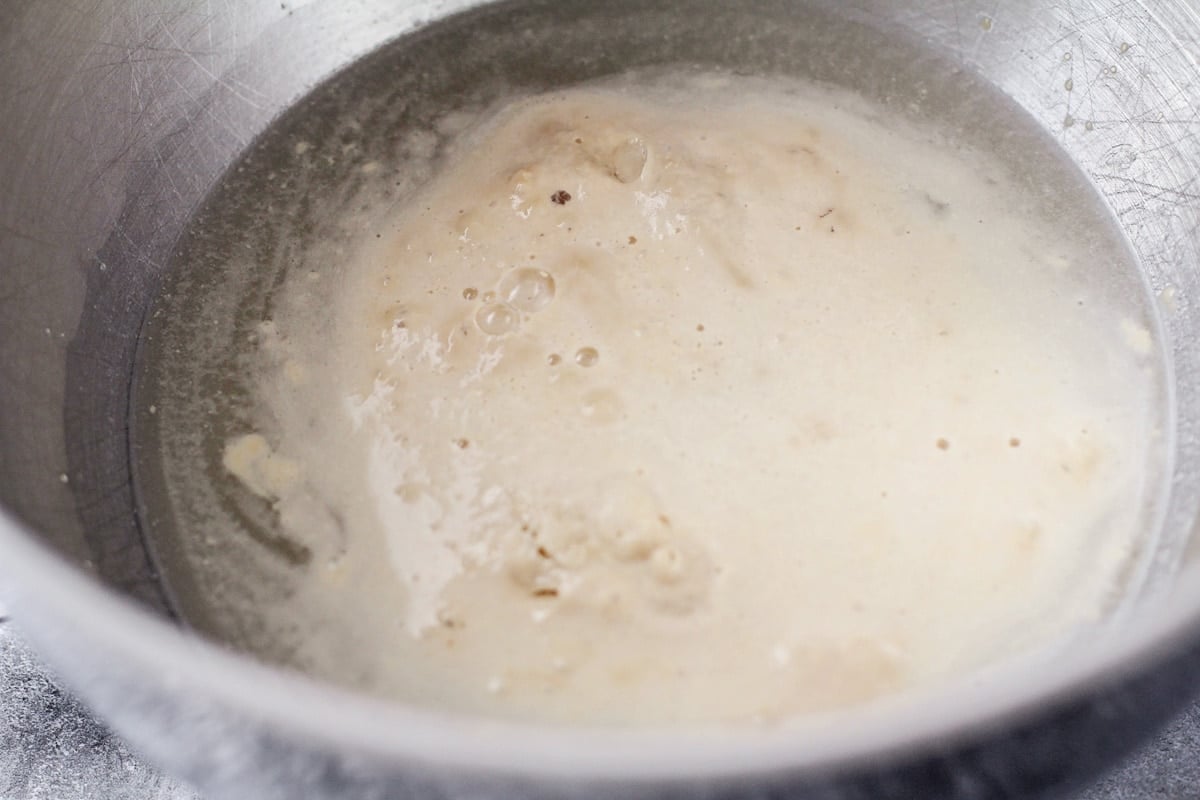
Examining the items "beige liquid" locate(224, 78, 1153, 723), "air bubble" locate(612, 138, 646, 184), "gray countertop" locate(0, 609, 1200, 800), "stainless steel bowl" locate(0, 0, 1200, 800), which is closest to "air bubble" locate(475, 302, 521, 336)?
"beige liquid" locate(224, 78, 1153, 723)

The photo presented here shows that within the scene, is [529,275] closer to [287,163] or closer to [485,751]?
[287,163]

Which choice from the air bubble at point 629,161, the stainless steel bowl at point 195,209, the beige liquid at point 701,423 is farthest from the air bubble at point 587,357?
the stainless steel bowl at point 195,209

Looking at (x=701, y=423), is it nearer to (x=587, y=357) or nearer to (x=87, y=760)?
(x=587, y=357)

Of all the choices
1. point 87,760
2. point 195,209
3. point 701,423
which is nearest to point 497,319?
point 701,423

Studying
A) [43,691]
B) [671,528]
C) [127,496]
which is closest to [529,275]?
[671,528]

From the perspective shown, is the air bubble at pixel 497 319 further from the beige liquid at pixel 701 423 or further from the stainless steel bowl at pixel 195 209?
the stainless steel bowl at pixel 195 209

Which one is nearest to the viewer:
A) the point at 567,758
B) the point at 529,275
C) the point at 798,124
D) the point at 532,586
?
the point at 567,758
